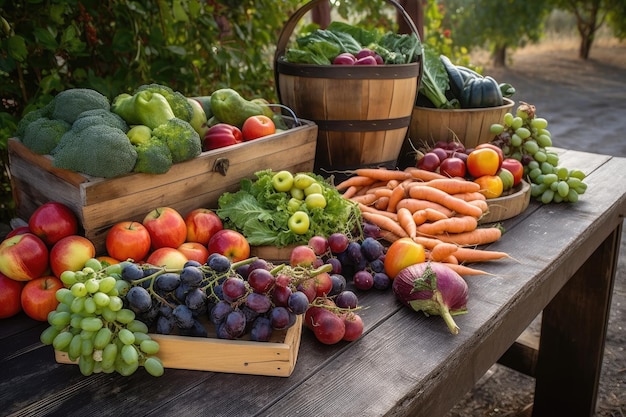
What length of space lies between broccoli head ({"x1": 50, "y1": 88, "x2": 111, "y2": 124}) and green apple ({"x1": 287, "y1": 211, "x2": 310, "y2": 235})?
749 millimetres


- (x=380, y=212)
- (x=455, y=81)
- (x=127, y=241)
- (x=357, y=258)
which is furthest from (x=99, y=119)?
(x=455, y=81)

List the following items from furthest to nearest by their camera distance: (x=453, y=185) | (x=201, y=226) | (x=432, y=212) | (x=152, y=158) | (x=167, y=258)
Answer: (x=453, y=185), (x=432, y=212), (x=201, y=226), (x=152, y=158), (x=167, y=258)

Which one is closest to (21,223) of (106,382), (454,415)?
(106,382)

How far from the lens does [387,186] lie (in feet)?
7.54

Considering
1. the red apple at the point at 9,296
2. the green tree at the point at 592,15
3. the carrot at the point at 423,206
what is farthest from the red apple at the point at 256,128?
the green tree at the point at 592,15

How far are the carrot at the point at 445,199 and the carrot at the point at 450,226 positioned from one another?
1.4 inches

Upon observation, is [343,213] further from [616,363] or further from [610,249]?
[616,363]

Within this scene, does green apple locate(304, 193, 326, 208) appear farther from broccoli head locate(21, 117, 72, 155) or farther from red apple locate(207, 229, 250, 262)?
broccoli head locate(21, 117, 72, 155)

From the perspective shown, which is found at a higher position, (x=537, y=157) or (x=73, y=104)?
(x=73, y=104)

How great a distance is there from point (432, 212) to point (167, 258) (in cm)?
93

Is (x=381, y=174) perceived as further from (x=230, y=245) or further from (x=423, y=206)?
(x=230, y=245)

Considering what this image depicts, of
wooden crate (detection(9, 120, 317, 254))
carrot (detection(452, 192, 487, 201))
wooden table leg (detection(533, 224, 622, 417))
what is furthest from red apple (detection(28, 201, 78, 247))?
wooden table leg (detection(533, 224, 622, 417))

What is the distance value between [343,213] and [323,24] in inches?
107

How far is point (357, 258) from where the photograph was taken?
172cm
